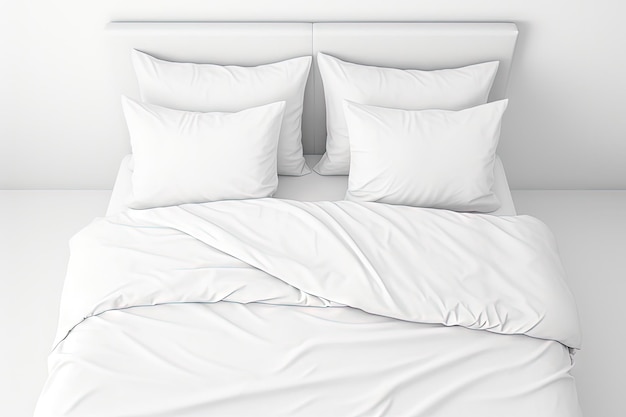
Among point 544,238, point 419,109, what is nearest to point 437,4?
point 419,109

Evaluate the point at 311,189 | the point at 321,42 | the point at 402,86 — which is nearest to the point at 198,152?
the point at 311,189

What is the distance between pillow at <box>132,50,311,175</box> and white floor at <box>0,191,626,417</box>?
29.0 inches

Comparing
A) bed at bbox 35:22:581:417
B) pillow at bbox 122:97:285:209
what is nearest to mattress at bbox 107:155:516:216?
bed at bbox 35:22:581:417

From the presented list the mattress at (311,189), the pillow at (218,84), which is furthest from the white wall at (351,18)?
the mattress at (311,189)

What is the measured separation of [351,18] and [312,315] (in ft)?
3.71

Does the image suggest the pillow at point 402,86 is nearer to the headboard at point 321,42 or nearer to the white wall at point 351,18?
the headboard at point 321,42

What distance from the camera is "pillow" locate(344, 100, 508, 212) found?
2.65m

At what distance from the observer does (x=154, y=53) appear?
2898 millimetres

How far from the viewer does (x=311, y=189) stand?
2922 millimetres

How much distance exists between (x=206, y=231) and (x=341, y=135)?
654 mm

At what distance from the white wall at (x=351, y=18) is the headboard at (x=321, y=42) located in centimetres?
6

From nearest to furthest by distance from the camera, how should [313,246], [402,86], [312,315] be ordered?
1. [312,315]
2. [313,246]
3. [402,86]

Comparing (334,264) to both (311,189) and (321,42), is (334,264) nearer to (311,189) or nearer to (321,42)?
(311,189)

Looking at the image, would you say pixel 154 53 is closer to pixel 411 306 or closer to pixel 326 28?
pixel 326 28
